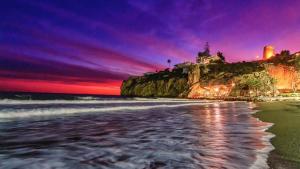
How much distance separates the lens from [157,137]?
11.7 metres

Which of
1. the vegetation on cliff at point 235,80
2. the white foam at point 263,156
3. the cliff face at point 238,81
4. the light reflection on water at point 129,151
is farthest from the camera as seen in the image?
the cliff face at point 238,81

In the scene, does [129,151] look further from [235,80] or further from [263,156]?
[235,80]

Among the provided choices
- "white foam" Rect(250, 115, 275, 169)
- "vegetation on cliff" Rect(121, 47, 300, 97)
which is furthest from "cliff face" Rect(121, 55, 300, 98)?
"white foam" Rect(250, 115, 275, 169)

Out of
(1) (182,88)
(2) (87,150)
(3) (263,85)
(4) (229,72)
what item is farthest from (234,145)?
(1) (182,88)

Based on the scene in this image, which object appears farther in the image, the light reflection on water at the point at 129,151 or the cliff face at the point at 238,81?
the cliff face at the point at 238,81

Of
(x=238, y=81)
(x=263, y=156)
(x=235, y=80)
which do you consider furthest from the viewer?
(x=235, y=80)

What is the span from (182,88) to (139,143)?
583 ft

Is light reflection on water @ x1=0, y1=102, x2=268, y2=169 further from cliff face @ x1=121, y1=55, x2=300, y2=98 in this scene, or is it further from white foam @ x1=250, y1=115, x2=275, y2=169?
cliff face @ x1=121, y1=55, x2=300, y2=98

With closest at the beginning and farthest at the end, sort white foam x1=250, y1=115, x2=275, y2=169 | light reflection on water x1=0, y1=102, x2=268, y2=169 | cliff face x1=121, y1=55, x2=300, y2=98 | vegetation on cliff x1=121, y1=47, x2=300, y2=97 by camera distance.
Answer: white foam x1=250, y1=115, x2=275, y2=169
light reflection on water x1=0, y1=102, x2=268, y2=169
vegetation on cliff x1=121, y1=47, x2=300, y2=97
cliff face x1=121, y1=55, x2=300, y2=98

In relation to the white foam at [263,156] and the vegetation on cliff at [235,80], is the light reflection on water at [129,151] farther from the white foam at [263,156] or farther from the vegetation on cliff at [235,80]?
the vegetation on cliff at [235,80]

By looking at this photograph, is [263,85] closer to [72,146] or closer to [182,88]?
[182,88]

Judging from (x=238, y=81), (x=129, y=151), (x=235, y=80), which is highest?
(x=235, y=80)

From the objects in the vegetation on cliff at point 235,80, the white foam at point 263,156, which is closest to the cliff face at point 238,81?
the vegetation on cliff at point 235,80

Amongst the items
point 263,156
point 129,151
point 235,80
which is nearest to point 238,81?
point 235,80
